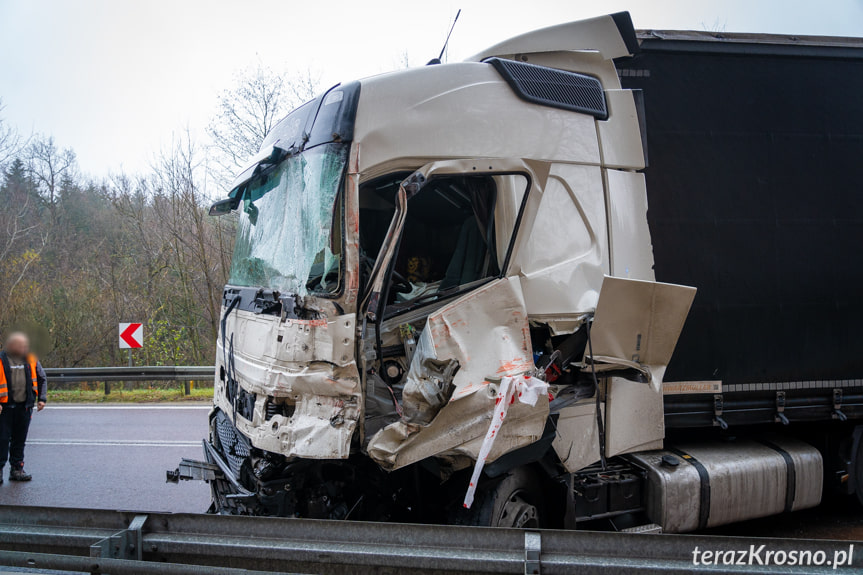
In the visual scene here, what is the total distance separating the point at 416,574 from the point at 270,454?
1142 millimetres

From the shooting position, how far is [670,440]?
14.4 feet

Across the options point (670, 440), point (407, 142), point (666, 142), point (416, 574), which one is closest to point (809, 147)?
point (666, 142)

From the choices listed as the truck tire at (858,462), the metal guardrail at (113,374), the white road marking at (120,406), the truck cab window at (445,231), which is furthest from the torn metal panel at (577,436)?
the metal guardrail at (113,374)

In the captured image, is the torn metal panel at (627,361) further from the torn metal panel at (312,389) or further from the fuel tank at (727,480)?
the torn metal panel at (312,389)

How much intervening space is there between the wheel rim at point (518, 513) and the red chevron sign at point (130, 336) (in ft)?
35.6

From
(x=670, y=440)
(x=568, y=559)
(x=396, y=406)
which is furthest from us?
(x=670, y=440)

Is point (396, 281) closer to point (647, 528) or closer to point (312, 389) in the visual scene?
point (312, 389)

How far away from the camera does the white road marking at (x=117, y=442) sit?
8.04 m

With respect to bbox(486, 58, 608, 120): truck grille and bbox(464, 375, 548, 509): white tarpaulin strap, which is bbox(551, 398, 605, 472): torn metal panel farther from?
bbox(486, 58, 608, 120): truck grille

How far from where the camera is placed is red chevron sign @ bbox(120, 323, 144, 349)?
12.3 m

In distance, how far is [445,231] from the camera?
12.7 ft

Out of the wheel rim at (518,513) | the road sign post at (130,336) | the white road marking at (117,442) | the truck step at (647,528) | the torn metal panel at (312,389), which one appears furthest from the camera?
the road sign post at (130,336)

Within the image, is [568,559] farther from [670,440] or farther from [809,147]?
[809,147]

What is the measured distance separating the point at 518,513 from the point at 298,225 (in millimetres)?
2117
